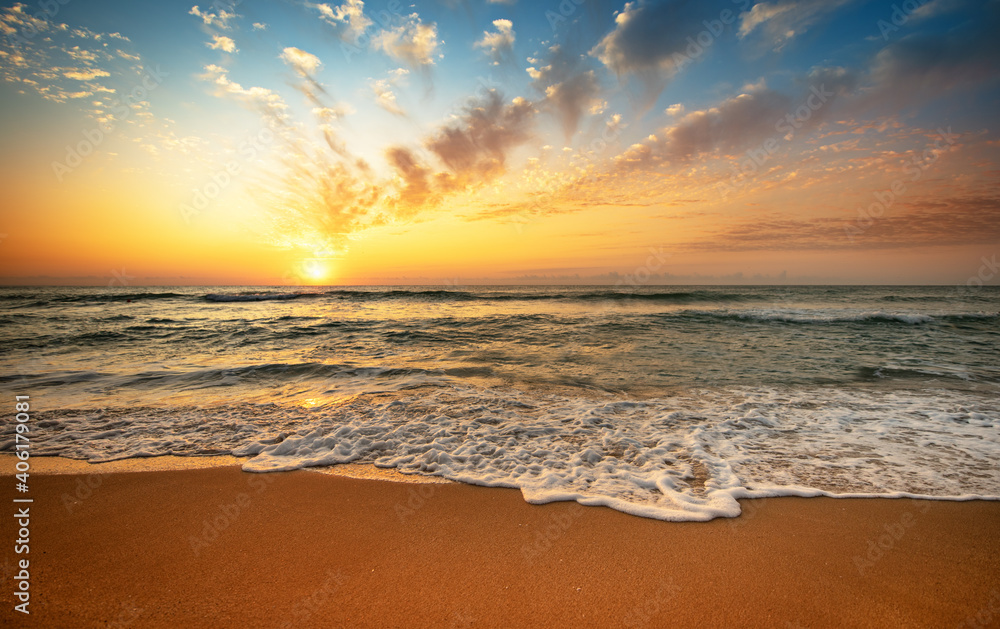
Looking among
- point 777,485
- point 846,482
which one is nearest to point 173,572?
point 777,485

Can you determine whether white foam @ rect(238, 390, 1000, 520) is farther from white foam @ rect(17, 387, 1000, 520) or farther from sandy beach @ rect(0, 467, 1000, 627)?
sandy beach @ rect(0, 467, 1000, 627)

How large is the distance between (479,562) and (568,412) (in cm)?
373

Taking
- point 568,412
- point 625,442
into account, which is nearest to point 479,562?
point 625,442

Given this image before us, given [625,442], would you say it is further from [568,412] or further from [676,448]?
[568,412]

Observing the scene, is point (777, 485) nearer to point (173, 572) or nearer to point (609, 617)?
point (609, 617)

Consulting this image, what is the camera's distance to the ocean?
4.00 m

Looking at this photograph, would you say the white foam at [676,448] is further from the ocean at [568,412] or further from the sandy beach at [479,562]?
the sandy beach at [479,562]

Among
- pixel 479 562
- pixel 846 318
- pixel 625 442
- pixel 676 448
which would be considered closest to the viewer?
pixel 479 562

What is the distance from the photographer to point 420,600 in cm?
234

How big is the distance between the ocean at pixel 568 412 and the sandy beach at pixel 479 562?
39cm

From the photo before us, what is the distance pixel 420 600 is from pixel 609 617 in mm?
1148

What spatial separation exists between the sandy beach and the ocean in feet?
1.28

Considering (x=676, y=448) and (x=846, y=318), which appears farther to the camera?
(x=846, y=318)

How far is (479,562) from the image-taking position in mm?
2693
